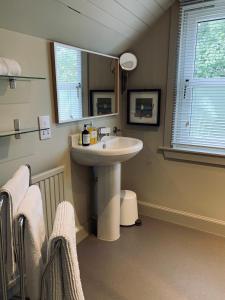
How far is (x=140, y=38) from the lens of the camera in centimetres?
229

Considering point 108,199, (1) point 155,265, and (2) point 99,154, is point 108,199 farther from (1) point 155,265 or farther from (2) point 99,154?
(1) point 155,265

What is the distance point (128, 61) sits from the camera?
7.63 ft

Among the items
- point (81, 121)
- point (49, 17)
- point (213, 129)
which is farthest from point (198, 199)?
point (49, 17)

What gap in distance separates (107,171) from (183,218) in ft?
3.34

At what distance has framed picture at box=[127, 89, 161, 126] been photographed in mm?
2312

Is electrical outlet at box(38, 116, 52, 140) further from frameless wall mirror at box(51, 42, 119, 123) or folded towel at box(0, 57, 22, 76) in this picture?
folded towel at box(0, 57, 22, 76)

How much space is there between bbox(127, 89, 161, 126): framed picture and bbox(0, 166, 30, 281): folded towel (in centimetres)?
154

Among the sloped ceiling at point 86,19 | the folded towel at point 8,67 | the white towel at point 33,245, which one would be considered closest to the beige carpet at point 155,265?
the white towel at point 33,245

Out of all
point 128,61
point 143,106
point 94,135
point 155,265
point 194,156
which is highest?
point 128,61

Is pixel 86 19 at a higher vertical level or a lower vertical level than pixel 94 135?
higher

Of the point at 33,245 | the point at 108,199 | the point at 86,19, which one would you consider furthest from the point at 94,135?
the point at 33,245

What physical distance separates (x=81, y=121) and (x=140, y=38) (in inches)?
41.0

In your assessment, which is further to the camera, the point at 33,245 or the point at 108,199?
the point at 108,199

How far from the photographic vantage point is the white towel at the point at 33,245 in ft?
3.15
